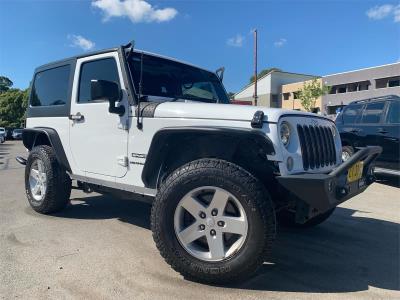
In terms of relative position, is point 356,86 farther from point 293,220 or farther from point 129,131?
point 129,131

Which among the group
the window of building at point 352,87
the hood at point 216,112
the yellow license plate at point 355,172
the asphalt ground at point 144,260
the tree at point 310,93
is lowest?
the asphalt ground at point 144,260

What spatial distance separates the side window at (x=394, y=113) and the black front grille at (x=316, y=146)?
5261mm

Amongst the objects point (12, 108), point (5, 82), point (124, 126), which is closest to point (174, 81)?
point (124, 126)

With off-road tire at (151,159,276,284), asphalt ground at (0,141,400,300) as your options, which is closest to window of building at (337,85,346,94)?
asphalt ground at (0,141,400,300)

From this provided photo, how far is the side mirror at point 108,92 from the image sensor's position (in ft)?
12.0

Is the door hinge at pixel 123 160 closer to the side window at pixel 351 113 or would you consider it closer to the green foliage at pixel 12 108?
the side window at pixel 351 113

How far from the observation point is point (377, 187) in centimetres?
830

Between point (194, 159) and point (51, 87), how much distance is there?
2.78 meters

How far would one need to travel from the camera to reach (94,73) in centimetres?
455

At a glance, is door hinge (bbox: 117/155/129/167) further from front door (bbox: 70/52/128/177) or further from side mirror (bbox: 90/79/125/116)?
side mirror (bbox: 90/79/125/116)

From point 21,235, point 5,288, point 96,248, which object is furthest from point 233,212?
point 21,235

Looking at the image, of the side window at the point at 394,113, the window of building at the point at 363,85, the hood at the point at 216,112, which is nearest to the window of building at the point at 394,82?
the window of building at the point at 363,85

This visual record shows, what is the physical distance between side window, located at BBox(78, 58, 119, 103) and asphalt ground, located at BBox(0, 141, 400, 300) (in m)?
1.61

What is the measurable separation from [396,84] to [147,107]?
Result: 1737 inches
